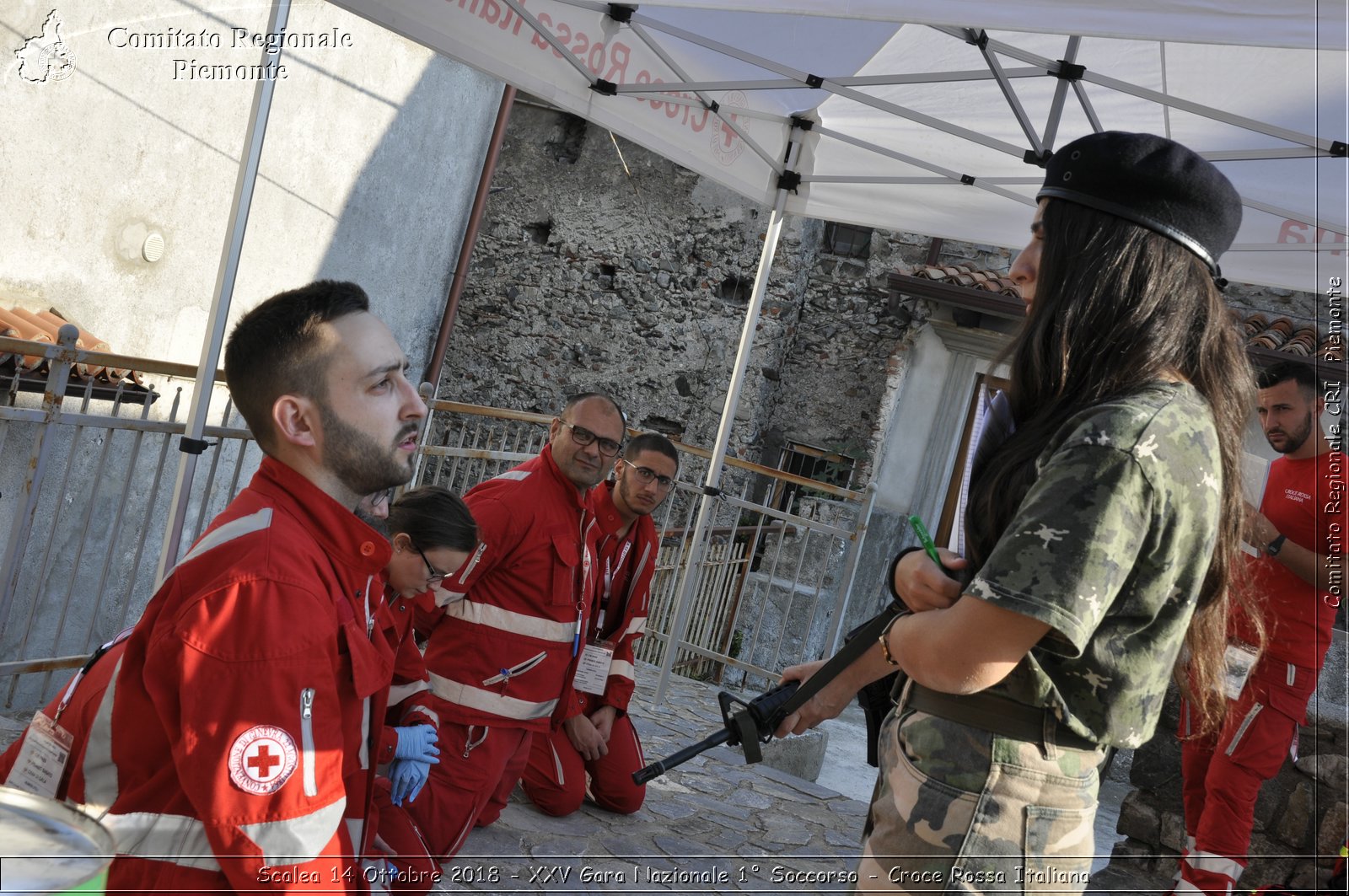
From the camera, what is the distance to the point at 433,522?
310 cm

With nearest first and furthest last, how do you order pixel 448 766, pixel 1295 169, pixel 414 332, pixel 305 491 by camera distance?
pixel 305 491 → pixel 448 766 → pixel 1295 169 → pixel 414 332

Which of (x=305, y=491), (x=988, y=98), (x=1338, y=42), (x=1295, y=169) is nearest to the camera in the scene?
(x=305, y=491)

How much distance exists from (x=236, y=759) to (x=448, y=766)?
2.23m

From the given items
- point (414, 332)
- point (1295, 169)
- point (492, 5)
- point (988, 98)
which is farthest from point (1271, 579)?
point (414, 332)

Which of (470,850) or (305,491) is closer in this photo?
(305,491)

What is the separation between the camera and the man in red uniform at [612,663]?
4.36 meters

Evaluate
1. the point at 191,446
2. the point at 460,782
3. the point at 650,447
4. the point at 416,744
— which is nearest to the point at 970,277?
the point at 650,447

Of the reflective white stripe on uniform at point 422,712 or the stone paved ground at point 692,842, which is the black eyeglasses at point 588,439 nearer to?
the reflective white stripe on uniform at point 422,712

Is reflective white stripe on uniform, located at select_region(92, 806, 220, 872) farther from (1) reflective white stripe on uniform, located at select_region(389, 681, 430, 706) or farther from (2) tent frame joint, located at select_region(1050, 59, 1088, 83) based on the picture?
(2) tent frame joint, located at select_region(1050, 59, 1088, 83)

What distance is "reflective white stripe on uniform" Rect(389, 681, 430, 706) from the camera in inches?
118

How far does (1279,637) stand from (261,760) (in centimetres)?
409

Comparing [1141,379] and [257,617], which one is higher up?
[1141,379]

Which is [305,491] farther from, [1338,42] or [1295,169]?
[1295,169]

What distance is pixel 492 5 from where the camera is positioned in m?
4.13
